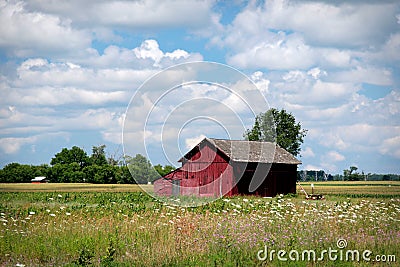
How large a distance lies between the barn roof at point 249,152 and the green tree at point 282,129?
83.0 ft

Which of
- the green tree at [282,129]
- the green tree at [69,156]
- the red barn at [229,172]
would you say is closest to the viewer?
the red barn at [229,172]

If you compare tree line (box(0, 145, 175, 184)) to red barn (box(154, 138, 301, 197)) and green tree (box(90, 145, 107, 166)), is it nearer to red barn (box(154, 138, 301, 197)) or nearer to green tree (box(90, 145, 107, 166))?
green tree (box(90, 145, 107, 166))

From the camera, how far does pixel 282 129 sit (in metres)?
86.7

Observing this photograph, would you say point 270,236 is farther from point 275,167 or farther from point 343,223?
point 275,167

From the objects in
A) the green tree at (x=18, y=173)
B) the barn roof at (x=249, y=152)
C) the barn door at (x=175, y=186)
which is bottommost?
the barn door at (x=175, y=186)

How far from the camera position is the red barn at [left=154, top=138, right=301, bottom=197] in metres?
45.3

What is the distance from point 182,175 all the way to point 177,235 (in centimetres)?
3412

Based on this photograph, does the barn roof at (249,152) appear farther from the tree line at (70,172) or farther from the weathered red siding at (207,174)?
the tree line at (70,172)

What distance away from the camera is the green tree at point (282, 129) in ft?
265

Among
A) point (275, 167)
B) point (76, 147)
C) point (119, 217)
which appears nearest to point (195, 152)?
point (275, 167)

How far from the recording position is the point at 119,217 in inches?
769

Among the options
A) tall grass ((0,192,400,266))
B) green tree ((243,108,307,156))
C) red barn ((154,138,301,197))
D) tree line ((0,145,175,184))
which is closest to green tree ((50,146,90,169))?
tree line ((0,145,175,184))

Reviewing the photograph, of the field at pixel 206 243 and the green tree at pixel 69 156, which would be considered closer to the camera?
the field at pixel 206 243

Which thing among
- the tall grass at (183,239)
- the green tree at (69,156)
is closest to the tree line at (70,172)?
the green tree at (69,156)
